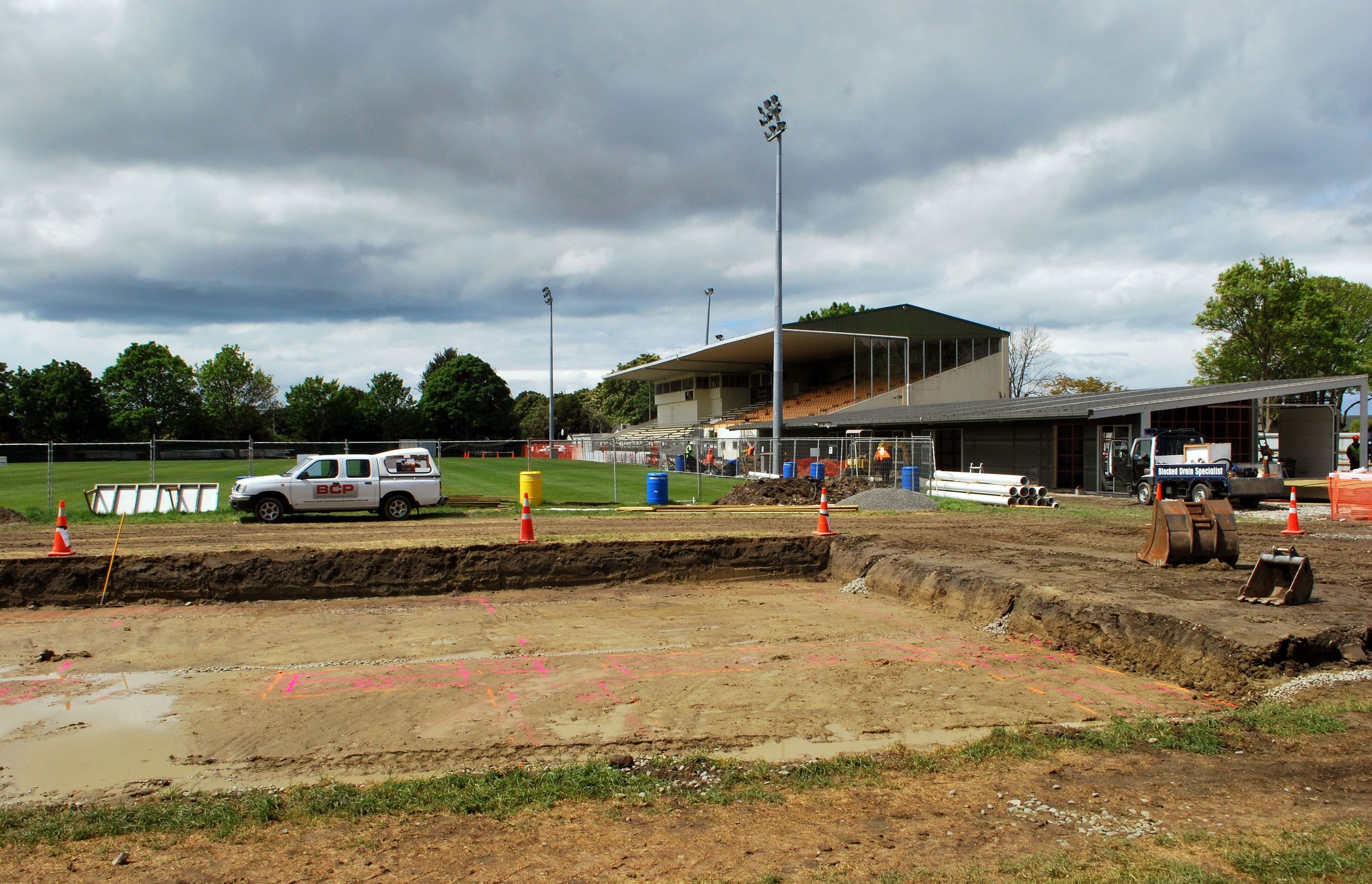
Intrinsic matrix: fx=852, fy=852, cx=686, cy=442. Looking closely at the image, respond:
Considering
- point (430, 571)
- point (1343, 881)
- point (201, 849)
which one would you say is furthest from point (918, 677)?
point (430, 571)

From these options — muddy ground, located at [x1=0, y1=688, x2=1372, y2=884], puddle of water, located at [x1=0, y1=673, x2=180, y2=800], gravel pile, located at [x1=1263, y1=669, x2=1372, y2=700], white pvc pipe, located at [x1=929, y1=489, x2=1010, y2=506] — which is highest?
white pvc pipe, located at [x1=929, y1=489, x2=1010, y2=506]

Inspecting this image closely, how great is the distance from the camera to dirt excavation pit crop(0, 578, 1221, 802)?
240 inches

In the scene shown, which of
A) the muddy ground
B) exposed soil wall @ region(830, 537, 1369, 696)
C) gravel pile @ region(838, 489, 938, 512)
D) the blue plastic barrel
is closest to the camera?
the muddy ground

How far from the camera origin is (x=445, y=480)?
3434 centimetres

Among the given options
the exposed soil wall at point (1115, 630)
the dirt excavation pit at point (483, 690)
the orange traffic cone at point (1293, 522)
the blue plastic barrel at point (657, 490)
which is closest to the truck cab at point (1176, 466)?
the orange traffic cone at point (1293, 522)

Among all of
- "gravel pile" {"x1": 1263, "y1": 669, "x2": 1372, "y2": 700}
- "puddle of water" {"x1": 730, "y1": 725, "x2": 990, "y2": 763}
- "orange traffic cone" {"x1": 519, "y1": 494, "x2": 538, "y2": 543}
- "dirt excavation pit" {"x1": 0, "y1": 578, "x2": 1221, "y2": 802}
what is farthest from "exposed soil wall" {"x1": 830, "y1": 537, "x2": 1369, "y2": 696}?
"orange traffic cone" {"x1": 519, "y1": 494, "x2": 538, "y2": 543}

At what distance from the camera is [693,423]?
7000 cm

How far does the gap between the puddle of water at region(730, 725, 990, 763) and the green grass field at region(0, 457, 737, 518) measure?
1949 centimetres

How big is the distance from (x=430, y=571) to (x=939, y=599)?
7828 mm

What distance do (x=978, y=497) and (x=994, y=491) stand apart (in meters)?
0.75

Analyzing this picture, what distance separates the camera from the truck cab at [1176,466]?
2514 cm

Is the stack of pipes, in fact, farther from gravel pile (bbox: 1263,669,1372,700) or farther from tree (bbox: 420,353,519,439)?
tree (bbox: 420,353,519,439)

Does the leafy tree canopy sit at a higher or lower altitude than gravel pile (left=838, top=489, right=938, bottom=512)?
higher

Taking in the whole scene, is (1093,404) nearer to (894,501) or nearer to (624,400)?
(894,501)
